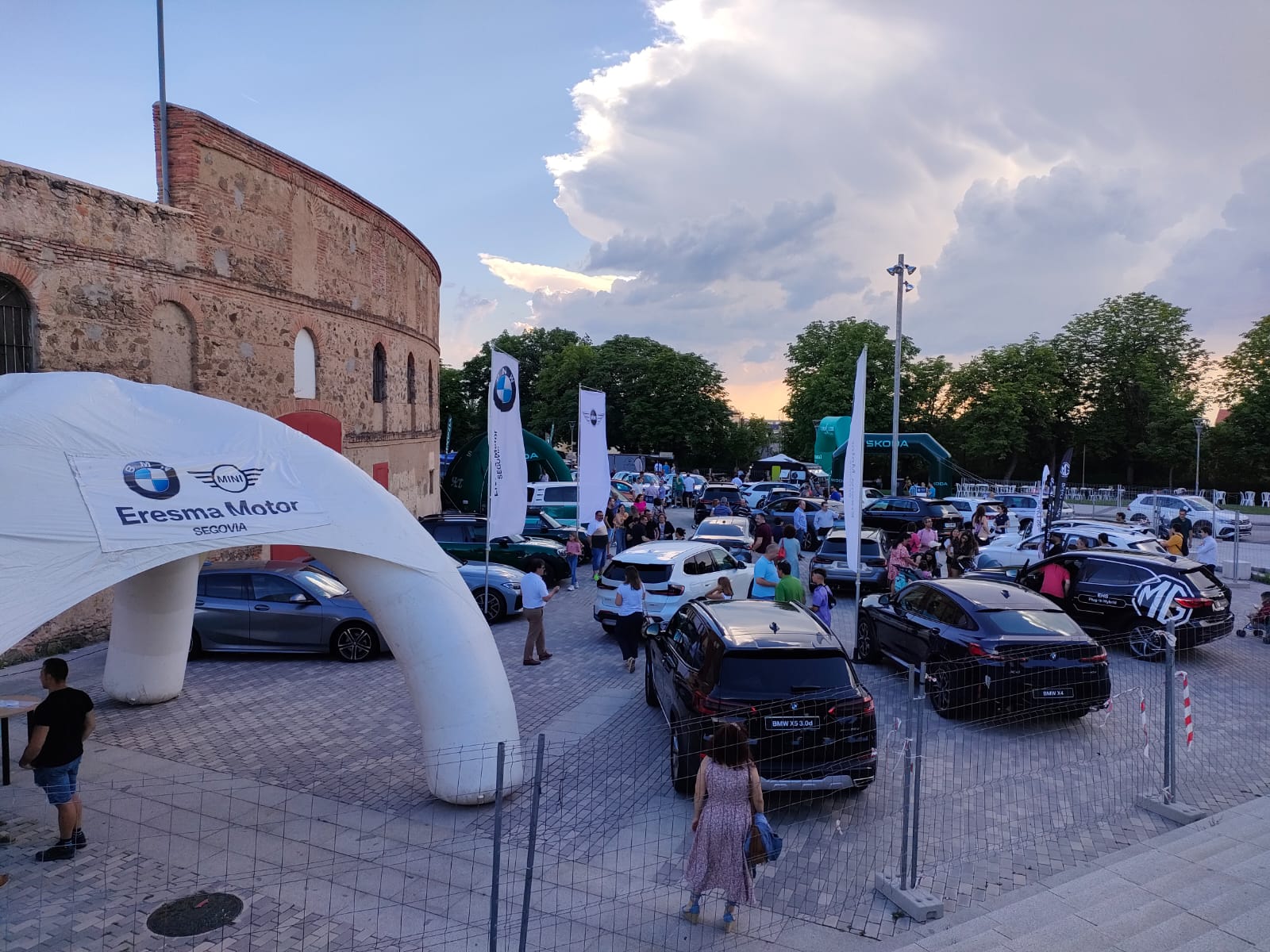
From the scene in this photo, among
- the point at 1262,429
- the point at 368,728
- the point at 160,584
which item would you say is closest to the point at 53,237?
the point at 160,584

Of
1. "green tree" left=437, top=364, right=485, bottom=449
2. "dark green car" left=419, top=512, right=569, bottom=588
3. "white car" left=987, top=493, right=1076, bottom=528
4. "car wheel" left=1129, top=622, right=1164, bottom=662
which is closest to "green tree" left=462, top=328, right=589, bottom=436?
"green tree" left=437, top=364, right=485, bottom=449

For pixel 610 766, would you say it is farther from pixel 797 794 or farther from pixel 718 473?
pixel 718 473

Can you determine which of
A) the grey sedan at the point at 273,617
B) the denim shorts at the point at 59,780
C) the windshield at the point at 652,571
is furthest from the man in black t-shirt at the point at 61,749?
the windshield at the point at 652,571

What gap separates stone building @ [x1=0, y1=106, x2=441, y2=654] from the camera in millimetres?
12719

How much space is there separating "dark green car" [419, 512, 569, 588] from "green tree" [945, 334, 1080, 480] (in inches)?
1518

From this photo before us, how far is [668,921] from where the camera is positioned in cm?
559

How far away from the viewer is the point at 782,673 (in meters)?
7.29

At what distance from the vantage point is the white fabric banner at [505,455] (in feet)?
39.7

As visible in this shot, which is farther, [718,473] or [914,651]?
[718,473]

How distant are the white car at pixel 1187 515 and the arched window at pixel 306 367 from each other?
2692 centimetres

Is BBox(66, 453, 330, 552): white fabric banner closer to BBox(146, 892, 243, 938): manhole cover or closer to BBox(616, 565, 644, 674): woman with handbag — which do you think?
BBox(146, 892, 243, 938): manhole cover

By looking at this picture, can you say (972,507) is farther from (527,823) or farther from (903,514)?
(527,823)

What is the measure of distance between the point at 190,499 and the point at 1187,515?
3217 centimetres

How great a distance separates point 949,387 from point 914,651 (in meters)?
45.8
